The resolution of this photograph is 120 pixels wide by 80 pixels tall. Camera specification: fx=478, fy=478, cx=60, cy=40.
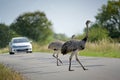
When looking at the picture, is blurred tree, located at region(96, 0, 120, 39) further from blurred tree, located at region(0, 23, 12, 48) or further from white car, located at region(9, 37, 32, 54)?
white car, located at region(9, 37, 32, 54)

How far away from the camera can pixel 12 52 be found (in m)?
43.1

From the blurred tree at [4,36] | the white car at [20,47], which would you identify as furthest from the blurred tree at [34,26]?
the white car at [20,47]

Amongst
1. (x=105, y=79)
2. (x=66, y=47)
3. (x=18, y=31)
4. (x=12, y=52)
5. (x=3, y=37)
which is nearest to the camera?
(x=105, y=79)

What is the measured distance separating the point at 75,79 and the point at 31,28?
79.7 m

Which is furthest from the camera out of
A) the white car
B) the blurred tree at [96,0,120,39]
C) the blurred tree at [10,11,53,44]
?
the blurred tree at [10,11,53,44]

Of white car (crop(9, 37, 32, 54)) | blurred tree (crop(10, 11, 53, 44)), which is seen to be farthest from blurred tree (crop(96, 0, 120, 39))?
white car (crop(9, 37, 32, 54))

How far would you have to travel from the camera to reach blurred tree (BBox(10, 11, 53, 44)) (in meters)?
95.2

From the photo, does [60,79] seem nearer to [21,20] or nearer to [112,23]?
[112,23]

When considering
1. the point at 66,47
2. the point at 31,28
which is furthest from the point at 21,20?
Result: the point at 66,47

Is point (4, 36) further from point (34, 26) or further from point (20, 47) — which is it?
point (20, 47)

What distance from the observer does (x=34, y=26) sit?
96.1m

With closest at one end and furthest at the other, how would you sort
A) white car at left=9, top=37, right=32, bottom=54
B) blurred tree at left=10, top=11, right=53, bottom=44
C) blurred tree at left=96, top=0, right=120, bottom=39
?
1. white car at left=9, top=37, right=32, bottom=54
2. blurred tree at left=96, top=0, right=120, bottom=39
3. blurred tree at left=10, top=11, right=53, bottom=44

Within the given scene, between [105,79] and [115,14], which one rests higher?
[115,14]

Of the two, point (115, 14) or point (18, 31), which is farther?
point (18, 31)
